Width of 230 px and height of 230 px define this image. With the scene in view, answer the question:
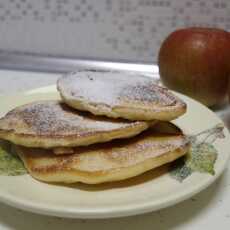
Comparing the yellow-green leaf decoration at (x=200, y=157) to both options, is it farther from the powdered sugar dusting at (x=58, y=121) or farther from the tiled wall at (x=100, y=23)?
the tiled wall at (x=100, y=23)

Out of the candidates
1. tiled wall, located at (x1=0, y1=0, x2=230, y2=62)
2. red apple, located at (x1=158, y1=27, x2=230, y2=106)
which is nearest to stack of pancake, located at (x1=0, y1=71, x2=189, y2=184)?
red apple, located at (x1=158, y1=27, x2=230, y2=106)

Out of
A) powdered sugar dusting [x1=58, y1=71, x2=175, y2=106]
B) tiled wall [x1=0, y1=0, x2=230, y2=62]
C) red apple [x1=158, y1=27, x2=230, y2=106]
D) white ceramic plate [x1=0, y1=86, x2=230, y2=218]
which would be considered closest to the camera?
white ceramic plate [x1=0, y1=86, x2=230, y2=218]

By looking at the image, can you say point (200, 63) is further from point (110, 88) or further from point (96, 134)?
point (96, 134)

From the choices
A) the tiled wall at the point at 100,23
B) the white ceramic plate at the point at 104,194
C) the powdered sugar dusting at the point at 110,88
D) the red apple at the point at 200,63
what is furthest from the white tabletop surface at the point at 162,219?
the tiled wall at the point at 100,23

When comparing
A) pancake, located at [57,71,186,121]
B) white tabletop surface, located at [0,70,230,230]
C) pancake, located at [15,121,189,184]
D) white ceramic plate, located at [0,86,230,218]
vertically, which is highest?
pancake, located at [57,71,186,121]

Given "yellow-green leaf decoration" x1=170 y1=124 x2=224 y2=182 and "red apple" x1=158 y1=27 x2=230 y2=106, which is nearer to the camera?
"yellow-green leaf decoration" x1=170 y1=124 x2=224 y2=182

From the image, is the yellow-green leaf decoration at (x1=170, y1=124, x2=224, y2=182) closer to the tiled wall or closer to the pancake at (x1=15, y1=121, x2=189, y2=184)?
the pancake at (x1=15, y1=121, x2=189, y2=184)
